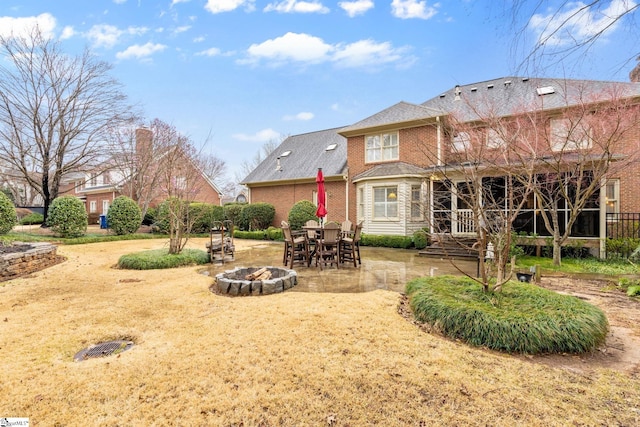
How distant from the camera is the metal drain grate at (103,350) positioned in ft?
10.3

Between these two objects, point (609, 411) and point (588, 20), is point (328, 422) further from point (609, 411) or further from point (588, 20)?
point (588, 20)

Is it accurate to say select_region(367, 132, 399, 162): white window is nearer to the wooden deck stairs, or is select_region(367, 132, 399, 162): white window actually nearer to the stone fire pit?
the wooden deck stairs

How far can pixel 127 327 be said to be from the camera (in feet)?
12.8

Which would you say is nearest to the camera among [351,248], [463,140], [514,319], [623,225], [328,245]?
[514,319]

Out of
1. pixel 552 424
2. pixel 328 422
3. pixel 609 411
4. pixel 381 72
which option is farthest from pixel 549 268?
pixel 381 72

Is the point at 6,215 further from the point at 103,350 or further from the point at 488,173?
the point at 488,173

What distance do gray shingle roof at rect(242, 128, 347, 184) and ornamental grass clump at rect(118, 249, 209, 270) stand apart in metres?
8.54

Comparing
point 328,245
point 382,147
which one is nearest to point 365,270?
point 328,245

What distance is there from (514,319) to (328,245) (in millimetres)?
4656

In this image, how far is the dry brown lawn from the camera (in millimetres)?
2215

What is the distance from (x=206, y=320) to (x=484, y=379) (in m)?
3.40

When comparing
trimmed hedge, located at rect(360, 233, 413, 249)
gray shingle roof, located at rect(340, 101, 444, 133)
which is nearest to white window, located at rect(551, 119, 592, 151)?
gray shingle roof, located at rect(340, 101, 444, 133)

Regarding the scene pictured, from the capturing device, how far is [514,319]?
11.3ft

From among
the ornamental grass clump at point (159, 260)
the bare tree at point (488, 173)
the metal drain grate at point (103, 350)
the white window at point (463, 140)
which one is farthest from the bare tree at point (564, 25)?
the ornamental grass clump at point (159, 260)
